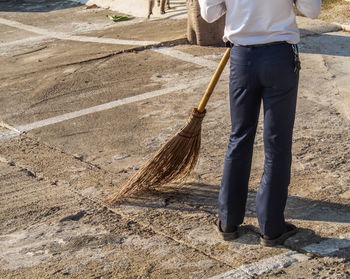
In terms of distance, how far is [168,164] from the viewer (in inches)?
203

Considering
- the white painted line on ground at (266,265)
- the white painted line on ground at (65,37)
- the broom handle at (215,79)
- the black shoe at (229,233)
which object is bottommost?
the white painted line on ground at (266,265)

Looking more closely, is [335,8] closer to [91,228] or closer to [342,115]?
[342,115]

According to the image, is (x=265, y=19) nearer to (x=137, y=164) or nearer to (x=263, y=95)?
(x=263, y=95)

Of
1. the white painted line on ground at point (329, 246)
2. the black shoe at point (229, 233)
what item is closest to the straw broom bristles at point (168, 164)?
the black shoe at point (229, 233)

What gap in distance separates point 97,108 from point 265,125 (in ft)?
11.5

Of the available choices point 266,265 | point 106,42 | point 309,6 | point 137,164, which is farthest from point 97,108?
point 309,6

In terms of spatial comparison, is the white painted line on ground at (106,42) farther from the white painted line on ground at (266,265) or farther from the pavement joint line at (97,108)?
the white painted line on ground at (266,265)

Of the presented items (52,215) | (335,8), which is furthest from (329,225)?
(335,8)

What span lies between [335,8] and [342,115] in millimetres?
4670

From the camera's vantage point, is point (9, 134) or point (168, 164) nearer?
point (168, 164)

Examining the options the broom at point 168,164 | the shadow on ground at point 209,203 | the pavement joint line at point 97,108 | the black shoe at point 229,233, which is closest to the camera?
the black shoe at point 229,233

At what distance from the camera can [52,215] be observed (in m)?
4.97

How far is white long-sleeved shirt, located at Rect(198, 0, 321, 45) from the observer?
388cm

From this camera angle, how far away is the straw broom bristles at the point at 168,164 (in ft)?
16.6
